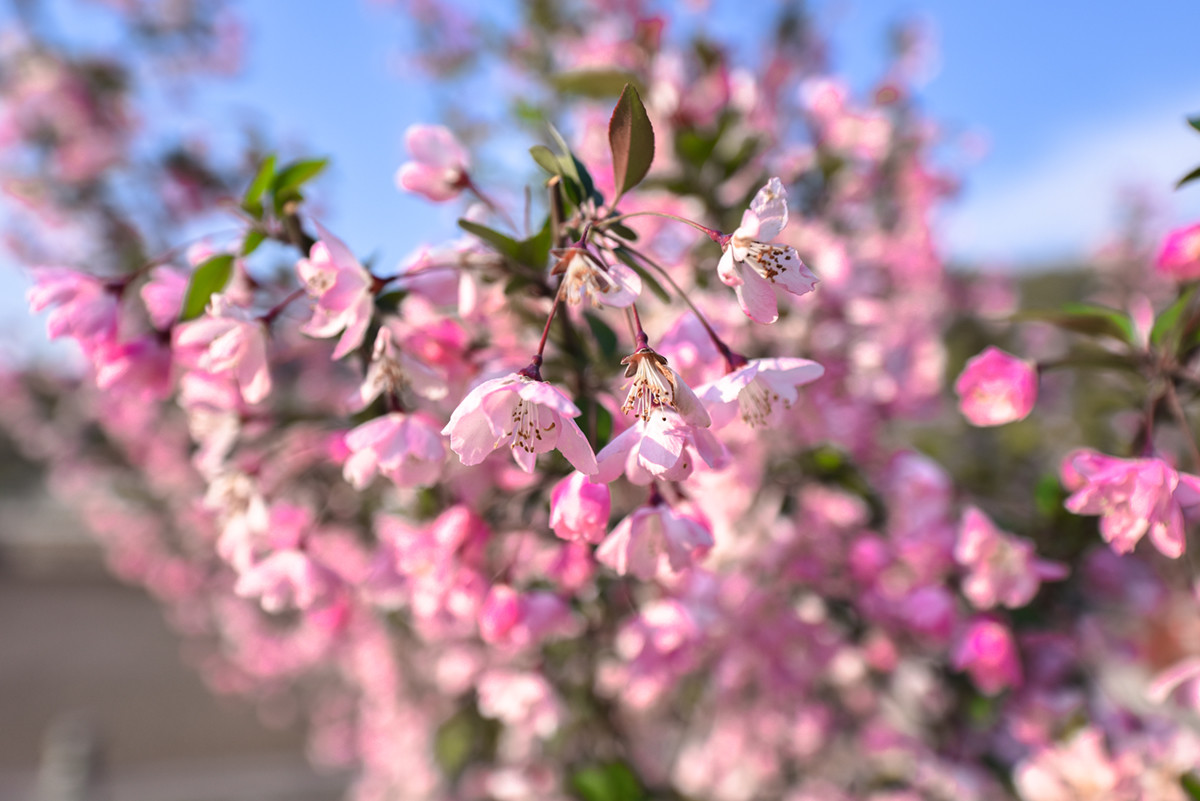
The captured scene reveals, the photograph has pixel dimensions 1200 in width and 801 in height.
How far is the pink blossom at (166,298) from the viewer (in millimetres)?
947

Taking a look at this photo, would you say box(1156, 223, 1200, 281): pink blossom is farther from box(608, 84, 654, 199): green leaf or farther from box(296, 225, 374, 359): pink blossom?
box(296, 225, 374, 359): pink blossom

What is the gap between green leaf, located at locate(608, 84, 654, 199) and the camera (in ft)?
2.27

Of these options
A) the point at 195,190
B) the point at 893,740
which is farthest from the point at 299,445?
the point at 195,190

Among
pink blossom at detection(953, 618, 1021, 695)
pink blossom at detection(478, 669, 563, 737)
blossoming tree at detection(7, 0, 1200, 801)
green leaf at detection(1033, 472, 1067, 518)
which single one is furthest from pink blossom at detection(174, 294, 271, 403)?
green leaf at detection(1033, 472, 1067, 518)

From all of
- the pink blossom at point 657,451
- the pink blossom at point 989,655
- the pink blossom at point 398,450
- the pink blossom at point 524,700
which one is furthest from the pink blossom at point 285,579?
the pink blossom at point 989,655

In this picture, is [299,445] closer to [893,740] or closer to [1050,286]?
[893,740]

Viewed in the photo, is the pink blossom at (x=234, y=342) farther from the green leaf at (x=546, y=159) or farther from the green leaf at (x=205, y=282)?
the green leaf at (x=546, y=159)

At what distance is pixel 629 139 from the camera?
0.70 meters

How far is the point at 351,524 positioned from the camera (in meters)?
1.77

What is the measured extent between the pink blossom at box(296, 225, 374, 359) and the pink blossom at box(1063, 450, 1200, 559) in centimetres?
86

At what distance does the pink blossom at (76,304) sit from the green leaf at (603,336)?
0.65 m

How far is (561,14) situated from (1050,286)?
406 inches

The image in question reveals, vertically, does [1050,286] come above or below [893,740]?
below

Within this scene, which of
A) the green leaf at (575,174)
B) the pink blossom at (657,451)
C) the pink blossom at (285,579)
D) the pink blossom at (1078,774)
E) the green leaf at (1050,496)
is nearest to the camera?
the pink blossom at (657,451)
